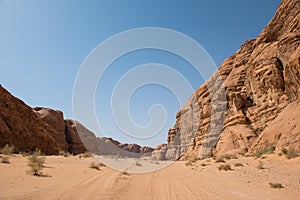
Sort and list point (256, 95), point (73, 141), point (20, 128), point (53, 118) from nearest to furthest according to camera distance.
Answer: point (20, 128) < point (256, 95) < point (53, 118) < point (73, 141)

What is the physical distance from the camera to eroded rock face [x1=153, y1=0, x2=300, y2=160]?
20.6m

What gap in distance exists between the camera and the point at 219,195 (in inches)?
202

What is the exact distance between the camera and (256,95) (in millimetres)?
A: 29609

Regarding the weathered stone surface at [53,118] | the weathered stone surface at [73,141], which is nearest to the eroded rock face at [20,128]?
the weathered stone surface at [53,118]

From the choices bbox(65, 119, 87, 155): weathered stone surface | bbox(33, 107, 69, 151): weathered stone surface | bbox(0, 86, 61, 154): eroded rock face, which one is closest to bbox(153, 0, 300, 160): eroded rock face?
bbox(0, 86, 61, 154): eroded rock face

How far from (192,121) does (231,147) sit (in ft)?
71.5

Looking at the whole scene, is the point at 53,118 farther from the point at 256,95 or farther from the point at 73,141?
the point at 256,95

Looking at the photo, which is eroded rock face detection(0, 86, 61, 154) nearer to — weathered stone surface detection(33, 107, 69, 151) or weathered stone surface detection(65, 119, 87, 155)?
weathered stone surface detection(33, 107, 69, 151)

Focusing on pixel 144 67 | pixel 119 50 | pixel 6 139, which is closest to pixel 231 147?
pixel 144 67

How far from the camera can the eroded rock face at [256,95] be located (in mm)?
20578

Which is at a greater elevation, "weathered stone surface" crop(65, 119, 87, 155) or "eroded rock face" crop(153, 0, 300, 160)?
"eroded rock face" crop(153, 0, 300, 160)

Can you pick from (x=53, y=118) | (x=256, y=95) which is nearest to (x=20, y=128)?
(x=53, y=118)

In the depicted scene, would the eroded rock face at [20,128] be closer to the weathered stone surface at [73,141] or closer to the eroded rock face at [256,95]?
the weathered stone surface at [73,141]

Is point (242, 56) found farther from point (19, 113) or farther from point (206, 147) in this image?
point (19, 113)
